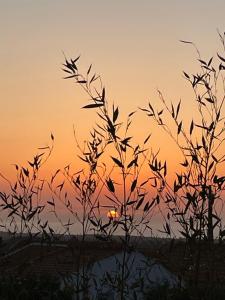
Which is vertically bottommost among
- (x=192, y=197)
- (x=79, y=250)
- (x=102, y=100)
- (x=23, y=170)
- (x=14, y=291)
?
(x=14, y=291)

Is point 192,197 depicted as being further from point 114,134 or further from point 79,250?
point 79,250

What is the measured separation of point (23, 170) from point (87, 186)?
1068 millimetres

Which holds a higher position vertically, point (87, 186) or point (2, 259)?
point (87, 186)

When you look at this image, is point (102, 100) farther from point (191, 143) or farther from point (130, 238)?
point (130, 238)

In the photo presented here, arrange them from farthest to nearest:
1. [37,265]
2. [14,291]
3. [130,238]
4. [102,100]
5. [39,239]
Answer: [37,265] < [14,291] < [39,239] < [130,238] < [102,100]

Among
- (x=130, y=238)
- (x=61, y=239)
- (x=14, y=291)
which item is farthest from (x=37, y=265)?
(x=130, y=238)

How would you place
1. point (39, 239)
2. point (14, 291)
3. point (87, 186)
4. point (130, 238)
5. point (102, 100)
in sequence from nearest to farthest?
point (102, 100) < point (130, 238) < point (87, 186) < point (39, 239) < point (14, 291)

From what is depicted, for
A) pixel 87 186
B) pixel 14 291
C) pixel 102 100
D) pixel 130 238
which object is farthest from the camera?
pixel 14 291

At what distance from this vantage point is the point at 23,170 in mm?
8211

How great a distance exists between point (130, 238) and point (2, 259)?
282 centimetres

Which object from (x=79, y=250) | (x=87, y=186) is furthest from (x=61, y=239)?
(x=87, y=186)

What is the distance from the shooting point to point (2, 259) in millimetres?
8805

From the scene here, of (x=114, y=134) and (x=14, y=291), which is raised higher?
(x=114, y=134)

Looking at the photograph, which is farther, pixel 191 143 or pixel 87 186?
pixel 87 186
